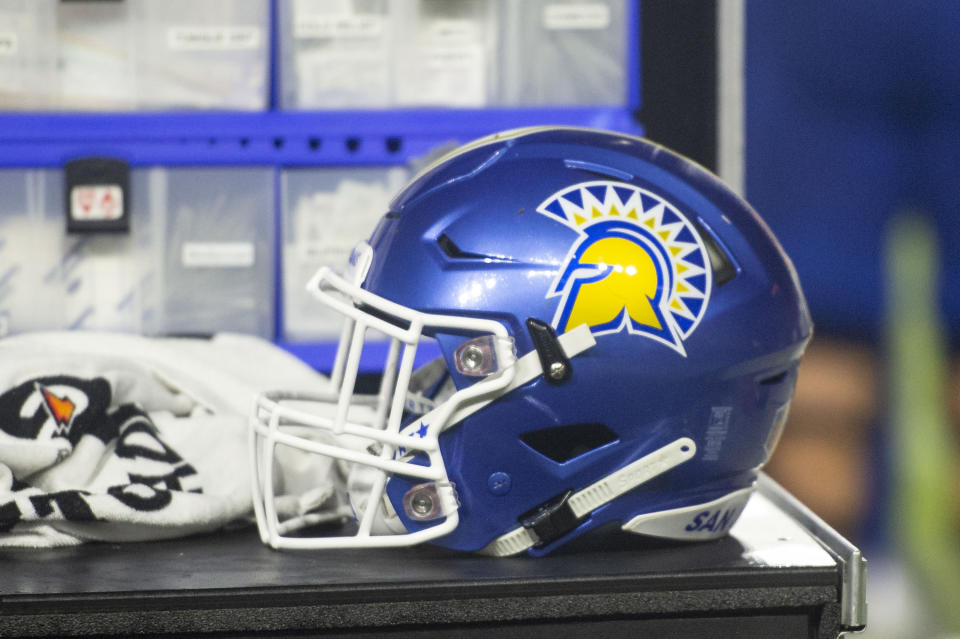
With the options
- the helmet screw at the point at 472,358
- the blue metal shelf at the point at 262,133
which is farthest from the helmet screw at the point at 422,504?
the blue metal shelf at the point at 262,133

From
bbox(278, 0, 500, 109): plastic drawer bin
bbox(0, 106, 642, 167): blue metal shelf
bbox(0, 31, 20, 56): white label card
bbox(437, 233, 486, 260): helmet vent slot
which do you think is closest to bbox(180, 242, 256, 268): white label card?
bbox(0, 106, 642, 167): blue metal shelf

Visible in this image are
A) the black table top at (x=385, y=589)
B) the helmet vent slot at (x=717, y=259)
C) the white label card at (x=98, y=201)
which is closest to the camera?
the black table top at (x=385, y=589)

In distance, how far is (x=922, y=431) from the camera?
158 cm

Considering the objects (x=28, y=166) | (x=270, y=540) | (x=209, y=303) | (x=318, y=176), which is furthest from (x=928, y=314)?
(x=28, y=166)

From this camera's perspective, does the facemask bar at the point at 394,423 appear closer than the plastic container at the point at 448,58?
Yes

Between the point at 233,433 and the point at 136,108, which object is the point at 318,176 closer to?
the point at 136,108

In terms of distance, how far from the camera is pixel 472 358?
2.26ft

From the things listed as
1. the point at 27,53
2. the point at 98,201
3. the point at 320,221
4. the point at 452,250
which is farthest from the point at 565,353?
the point at 27,53

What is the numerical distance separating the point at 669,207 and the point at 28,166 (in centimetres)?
91

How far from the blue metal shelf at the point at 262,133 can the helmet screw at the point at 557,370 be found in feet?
2.03

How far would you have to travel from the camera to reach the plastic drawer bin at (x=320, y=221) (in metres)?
1.26

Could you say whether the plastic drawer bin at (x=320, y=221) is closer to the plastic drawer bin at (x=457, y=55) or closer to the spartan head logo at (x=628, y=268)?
the plastic drawer bin at (x=457, y=55)

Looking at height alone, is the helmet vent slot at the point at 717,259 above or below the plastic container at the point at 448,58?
below

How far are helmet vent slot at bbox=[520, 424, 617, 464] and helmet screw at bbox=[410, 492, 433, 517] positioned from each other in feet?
0.28
